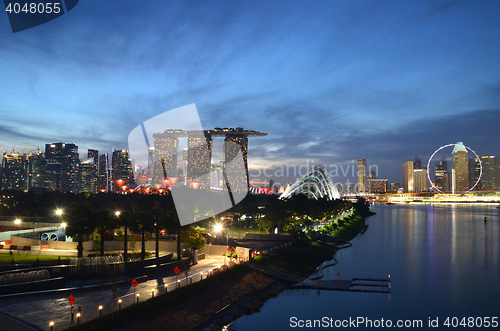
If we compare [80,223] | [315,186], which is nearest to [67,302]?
[80,223]

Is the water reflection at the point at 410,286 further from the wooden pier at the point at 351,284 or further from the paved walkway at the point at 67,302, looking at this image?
the paved walkway at the point at 67,302

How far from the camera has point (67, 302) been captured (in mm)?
19281

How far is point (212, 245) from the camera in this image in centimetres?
3619

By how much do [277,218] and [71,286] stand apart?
31722mm

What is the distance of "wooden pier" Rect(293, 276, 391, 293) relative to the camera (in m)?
31.5

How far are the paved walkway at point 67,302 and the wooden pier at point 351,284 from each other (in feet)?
40.6

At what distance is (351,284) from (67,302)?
24.2 meters

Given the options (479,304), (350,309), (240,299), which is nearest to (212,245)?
(240,299)

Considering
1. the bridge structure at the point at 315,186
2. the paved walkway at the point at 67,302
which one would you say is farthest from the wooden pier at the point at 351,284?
the bridge structure at the point at 315,186

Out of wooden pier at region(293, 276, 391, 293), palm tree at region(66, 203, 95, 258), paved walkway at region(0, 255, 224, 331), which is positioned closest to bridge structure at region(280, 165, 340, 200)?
wooden pier at region(293, 276, 391, 293)

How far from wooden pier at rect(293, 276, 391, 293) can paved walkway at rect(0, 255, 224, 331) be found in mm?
12364

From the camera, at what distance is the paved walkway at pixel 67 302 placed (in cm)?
1669

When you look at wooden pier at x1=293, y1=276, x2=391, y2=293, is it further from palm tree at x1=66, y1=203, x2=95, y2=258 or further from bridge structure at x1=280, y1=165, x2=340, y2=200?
bridge structure at x1=280, y1=165, x2=340, y2=200

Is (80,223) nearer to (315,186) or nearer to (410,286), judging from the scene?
(410,286)
